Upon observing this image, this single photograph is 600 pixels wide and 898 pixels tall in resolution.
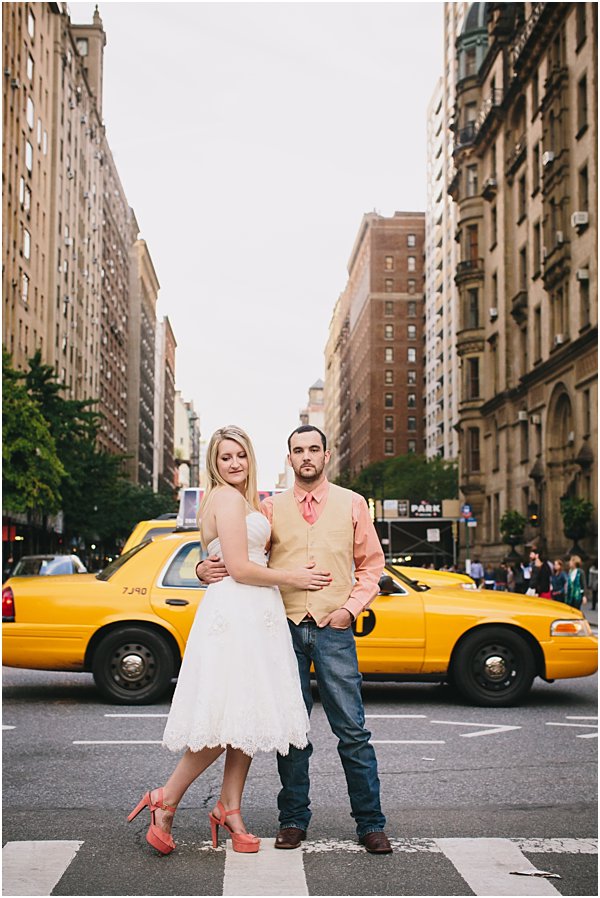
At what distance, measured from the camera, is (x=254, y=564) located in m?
5.04

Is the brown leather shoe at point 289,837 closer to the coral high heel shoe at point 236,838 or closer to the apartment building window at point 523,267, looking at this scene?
A: the coral high heel shoe at point 236,838

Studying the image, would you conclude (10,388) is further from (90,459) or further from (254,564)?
(254,564)

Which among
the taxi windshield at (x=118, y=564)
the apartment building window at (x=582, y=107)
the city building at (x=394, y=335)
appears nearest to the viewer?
the taxi windshield at (x=118, y=564)

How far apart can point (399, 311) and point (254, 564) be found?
13210 centimetres

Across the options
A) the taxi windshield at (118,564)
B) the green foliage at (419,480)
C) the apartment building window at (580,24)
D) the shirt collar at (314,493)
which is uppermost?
the apartment building window at (580,24)

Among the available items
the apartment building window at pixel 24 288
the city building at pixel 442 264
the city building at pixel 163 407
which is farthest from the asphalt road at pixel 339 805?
the city building at pixel 163 407

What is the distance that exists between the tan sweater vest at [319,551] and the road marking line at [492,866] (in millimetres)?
1257

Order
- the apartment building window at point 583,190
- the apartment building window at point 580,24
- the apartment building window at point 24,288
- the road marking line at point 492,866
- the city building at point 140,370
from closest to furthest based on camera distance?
the road marking line at point 492,866 < the apartment building window at point 583,190 < the apartment building window at point 580,24 < the apartment building window at point 24,288 < the city building at point 140,370

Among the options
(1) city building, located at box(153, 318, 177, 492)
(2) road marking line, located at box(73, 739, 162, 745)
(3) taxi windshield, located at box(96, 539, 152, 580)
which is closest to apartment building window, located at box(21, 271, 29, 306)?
(3) taxi windshield, located at box(96, 539, 152, 580)

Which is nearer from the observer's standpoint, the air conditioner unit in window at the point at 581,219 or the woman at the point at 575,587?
the woman at the point at 575,587

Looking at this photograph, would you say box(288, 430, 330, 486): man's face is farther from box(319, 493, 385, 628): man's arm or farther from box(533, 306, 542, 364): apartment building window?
box(533, 306, 542, 364): apartment building window

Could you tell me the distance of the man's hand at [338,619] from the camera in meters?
5.16

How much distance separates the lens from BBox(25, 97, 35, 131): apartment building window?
56.8 m

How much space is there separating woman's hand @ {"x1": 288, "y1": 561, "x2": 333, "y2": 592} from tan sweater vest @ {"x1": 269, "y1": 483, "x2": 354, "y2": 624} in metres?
0.08
